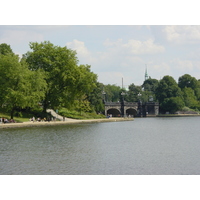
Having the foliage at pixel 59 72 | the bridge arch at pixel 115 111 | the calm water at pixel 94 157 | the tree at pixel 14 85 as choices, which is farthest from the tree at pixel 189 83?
the calm water at pixel 94 157

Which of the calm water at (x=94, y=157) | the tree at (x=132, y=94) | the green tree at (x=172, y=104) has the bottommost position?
the calm water at (x=94, y=157)

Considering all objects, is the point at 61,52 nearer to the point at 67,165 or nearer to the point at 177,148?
the point at 177,148

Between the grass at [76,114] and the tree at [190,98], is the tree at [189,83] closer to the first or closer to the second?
the tree at [190,98]

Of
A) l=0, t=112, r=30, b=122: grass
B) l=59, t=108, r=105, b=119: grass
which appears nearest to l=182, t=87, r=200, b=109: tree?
l=59, t=108, r=105, b=119: grass

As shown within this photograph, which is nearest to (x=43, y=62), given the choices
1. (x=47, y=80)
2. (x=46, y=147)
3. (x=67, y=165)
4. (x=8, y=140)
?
(x=47, y=80)

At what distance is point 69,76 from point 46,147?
38.4 meters

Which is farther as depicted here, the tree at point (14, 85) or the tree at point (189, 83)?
the tree at point (189, 83)

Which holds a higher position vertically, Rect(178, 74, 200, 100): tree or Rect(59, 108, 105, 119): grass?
Rect(178, 74, 200, 100): tree

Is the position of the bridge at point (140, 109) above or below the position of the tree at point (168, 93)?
below

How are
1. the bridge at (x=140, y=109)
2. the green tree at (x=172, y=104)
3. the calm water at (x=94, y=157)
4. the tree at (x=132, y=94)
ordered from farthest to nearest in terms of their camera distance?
the tree at (x=132, y=94) < the bridge at (x=140, y=109) < the green tree at (x=172, y=104) < the calm water at (x=94, y=157)

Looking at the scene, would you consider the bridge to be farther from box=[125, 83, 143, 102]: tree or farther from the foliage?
the foliage

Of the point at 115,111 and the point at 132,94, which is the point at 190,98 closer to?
the point at 132,94

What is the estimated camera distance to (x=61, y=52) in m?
71.6

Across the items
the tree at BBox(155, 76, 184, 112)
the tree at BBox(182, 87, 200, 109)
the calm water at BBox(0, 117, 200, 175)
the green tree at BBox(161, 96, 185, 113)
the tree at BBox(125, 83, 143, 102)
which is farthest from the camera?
the tree at BBox(125, 83, 143, 102)
